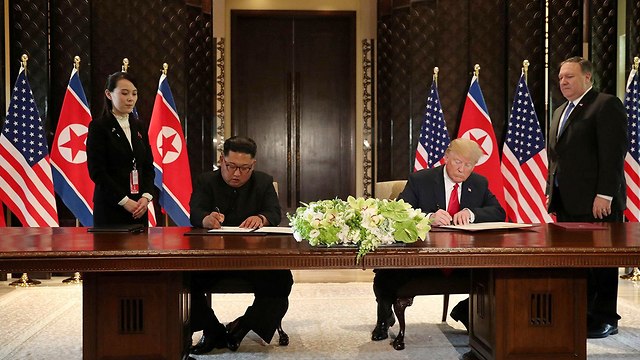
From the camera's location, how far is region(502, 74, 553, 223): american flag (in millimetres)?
5195

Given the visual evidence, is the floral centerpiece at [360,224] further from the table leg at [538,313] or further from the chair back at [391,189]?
the chair back at [391,189]

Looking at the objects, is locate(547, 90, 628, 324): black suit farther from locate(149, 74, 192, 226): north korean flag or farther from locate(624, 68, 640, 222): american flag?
locate(149, 74, 192, 226): north korean flag

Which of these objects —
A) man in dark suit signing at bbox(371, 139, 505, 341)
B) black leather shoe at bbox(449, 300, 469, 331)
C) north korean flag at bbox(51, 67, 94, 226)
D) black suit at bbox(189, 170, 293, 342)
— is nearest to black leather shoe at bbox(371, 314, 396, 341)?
man in dark suit signing at bbox(371, 139, 505, 341)

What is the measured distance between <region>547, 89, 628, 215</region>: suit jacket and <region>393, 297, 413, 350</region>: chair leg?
1.21 metres

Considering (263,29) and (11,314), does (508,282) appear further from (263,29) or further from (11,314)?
(263,29)

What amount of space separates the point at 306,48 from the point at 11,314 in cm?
424

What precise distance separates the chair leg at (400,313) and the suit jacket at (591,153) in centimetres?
121

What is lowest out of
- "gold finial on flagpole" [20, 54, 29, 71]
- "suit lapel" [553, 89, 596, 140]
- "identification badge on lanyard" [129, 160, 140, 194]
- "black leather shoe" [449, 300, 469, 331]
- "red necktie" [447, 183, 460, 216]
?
"black leather shoe" [449, 300, 469, 331]

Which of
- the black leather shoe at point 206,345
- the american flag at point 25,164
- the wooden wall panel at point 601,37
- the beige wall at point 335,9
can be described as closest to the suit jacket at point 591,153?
the black leather shoe at point 206,345

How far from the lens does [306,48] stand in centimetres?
695

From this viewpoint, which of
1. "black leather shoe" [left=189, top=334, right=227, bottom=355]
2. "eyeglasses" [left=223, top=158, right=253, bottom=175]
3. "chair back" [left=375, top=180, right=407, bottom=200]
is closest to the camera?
"black leather shoe" [left=189, top=334, right=227, bottom=355]

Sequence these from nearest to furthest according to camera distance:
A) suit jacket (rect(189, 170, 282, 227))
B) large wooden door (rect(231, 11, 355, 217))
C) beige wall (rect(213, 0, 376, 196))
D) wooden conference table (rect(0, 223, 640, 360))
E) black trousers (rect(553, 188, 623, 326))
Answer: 1. wooden conference table (rect(0, 223, 640, 360))
2. suit jacket (rect(189, 170, 282, 227))
3. black trousers (rect(553, 188, 623, 326))
4. beige wall (rect(213, 0, 376, 196))
5. large wooden door (rect(231, 11, 355, 217))

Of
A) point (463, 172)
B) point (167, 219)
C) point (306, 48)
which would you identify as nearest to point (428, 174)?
point (463, 172)

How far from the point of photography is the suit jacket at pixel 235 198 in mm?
3148
